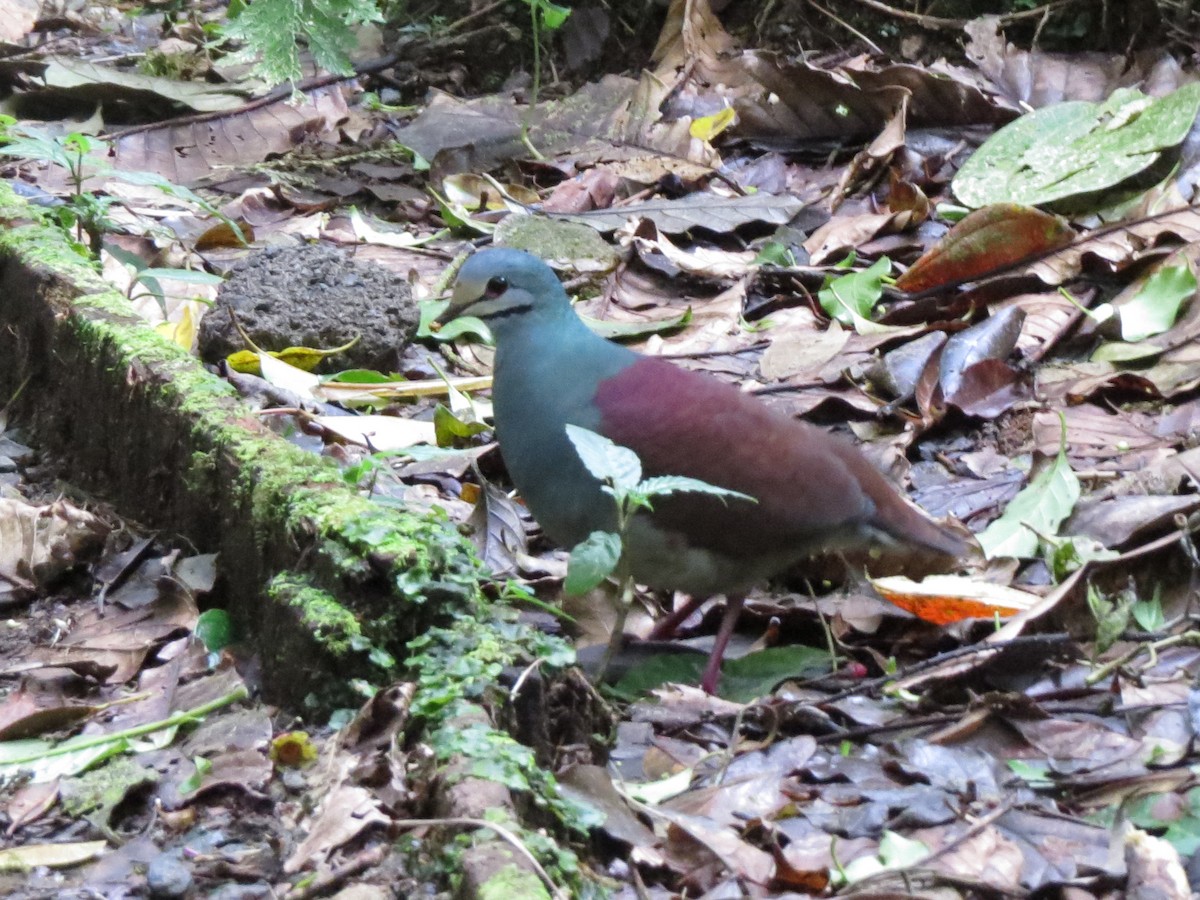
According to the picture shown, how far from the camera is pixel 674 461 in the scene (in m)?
3.23

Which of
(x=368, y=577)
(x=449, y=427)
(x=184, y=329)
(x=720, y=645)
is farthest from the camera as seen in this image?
(x=184, y=329)

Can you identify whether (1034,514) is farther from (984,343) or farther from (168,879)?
(168,879)

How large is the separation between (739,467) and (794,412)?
4.12 ft

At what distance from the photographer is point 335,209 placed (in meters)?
6.29

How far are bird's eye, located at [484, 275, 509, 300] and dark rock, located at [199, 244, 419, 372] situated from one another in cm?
118

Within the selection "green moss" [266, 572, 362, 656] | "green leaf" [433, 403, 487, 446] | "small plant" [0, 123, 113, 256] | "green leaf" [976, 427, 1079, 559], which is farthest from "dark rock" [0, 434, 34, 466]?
"green leaf" [976, 427, 1079, 559]

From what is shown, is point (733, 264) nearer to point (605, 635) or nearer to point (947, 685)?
point (605, 635)

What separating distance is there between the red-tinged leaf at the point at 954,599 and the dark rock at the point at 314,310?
1.99 metres

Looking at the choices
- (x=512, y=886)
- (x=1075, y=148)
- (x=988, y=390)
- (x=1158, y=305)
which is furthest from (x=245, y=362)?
(x=1075, y=148)

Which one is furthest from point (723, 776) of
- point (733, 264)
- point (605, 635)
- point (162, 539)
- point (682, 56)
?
point (682, 56)

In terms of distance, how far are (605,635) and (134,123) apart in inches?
179

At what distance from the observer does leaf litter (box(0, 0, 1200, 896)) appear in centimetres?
238

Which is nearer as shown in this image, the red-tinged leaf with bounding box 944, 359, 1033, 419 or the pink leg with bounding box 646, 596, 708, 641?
the pink leg with bounding box 646, 596, 708, 641

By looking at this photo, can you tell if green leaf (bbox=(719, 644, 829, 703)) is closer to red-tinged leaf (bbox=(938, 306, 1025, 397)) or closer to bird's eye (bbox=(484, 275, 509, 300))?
bird's eye (bbox=(484, 275, 509, 300))
